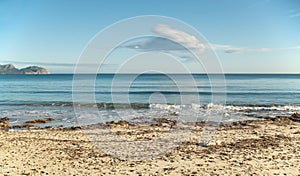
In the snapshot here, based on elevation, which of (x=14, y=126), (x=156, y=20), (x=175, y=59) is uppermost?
(x=156, y=20)

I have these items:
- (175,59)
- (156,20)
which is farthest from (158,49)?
(156,20)

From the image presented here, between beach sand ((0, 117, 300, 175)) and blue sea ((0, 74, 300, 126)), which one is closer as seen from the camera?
beach sand ((0, 117, 300, 175))

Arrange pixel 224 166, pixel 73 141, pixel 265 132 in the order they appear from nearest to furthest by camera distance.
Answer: pixel 224 166 → pixel 73 141 → pixel 265 132

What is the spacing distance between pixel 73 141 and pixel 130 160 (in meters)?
4.58

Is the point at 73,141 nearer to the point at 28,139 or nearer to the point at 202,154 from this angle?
the point at 28,139

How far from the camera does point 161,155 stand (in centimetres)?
Answer: 1134

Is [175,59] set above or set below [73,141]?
above

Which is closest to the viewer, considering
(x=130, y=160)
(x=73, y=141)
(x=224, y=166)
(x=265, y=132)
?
(x=224, y=166)

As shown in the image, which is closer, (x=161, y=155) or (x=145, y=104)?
(x=161, y=155)

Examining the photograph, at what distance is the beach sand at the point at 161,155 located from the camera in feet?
30.7

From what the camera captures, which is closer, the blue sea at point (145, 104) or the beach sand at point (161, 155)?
the beach sand at point (161, 155)

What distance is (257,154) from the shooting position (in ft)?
37.0

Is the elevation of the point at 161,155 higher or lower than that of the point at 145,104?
lower

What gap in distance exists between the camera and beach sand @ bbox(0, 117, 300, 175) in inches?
369
